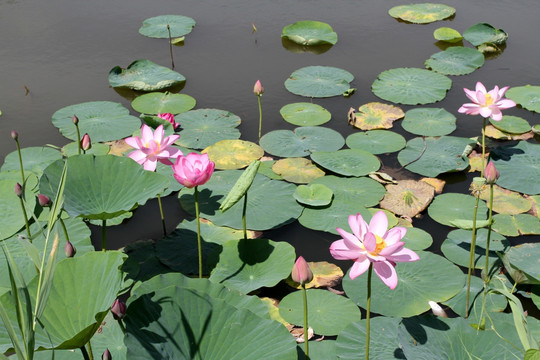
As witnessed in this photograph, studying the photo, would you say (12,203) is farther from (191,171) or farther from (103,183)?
(191,171)

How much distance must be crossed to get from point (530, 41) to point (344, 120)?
250 cm

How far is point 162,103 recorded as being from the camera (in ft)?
14.3

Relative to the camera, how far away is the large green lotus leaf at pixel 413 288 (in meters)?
2.63

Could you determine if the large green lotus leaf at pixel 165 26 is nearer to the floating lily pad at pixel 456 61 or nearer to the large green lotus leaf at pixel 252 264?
the floating lily pad at pixel 456 61

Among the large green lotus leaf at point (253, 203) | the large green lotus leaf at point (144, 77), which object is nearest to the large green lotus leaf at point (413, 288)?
the large green lotus leaf at point (253, 203)

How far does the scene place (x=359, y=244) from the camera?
199 centimetres

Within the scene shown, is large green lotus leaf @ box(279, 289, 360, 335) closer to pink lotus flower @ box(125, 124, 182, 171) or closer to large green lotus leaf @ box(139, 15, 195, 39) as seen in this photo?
pink lotus flower @ box(125, 124, 182, 171)

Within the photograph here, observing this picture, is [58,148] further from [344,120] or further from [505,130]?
[505,130]

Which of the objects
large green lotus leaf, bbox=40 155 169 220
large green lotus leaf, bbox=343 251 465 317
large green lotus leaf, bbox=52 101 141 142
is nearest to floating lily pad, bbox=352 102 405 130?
large green lotus leaf, bbox=343 251 465 317

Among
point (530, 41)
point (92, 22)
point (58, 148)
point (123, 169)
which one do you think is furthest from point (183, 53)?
point (530, 41)

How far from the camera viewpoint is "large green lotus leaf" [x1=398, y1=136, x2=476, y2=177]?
370 cm

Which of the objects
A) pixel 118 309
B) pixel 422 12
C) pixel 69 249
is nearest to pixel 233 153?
pixel 69 249

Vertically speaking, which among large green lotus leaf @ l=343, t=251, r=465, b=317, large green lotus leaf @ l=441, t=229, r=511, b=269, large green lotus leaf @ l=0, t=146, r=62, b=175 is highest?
large green lotus leaf @ l=0, t=146, r=62, b=175

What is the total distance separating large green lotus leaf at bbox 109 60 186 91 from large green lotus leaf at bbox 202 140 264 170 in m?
1.06
